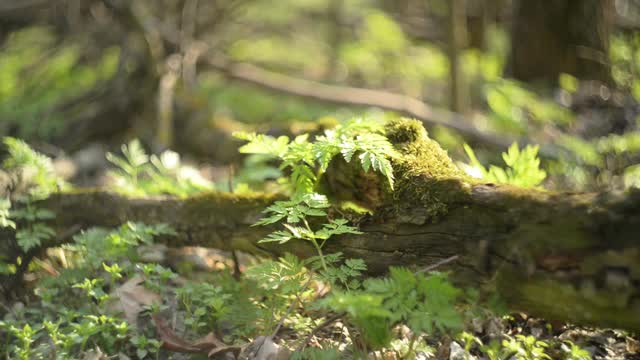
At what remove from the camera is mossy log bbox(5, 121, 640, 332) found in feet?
6.77

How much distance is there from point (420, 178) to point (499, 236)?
470 mm

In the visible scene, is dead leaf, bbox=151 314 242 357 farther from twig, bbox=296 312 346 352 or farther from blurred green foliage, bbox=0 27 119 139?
blurred green foliage, bbox=0 27 119 139

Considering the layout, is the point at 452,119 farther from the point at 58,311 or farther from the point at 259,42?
the point at 259,42

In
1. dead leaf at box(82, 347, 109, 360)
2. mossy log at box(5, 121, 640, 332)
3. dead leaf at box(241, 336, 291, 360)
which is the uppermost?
mossy log at box(5, 121, 640, 332)

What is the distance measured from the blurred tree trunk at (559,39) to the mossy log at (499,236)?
4718mm

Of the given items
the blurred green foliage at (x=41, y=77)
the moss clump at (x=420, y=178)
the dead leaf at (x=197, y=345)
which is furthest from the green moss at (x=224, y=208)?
the blurred green foliage at (x=41, y=77)

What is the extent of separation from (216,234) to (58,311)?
89cm

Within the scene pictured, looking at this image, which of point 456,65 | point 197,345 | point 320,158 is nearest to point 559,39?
point 456,65

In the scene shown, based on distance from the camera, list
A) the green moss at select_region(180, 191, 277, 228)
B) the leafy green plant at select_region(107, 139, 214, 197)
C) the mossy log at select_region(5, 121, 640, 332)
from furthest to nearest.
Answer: the leafy green plant at select_region(107, 139, 214, 197), the green moss at select_region(180, 191, 277, 228), the mossy log at select_region(5, 121, 640, 332)

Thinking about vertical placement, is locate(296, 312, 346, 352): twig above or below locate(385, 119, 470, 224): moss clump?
below

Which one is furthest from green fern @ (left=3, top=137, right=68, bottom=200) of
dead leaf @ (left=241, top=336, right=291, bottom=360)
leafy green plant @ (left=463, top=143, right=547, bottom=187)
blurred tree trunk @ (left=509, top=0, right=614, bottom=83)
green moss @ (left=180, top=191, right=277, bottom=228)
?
blurred tree trunk @ (left=509, top=0, right=614, bottom=83)

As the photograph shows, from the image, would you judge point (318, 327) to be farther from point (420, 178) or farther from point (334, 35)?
point (334, 35)

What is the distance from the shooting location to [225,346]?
2740mm

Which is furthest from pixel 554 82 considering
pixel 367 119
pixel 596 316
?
pixel 596 316
